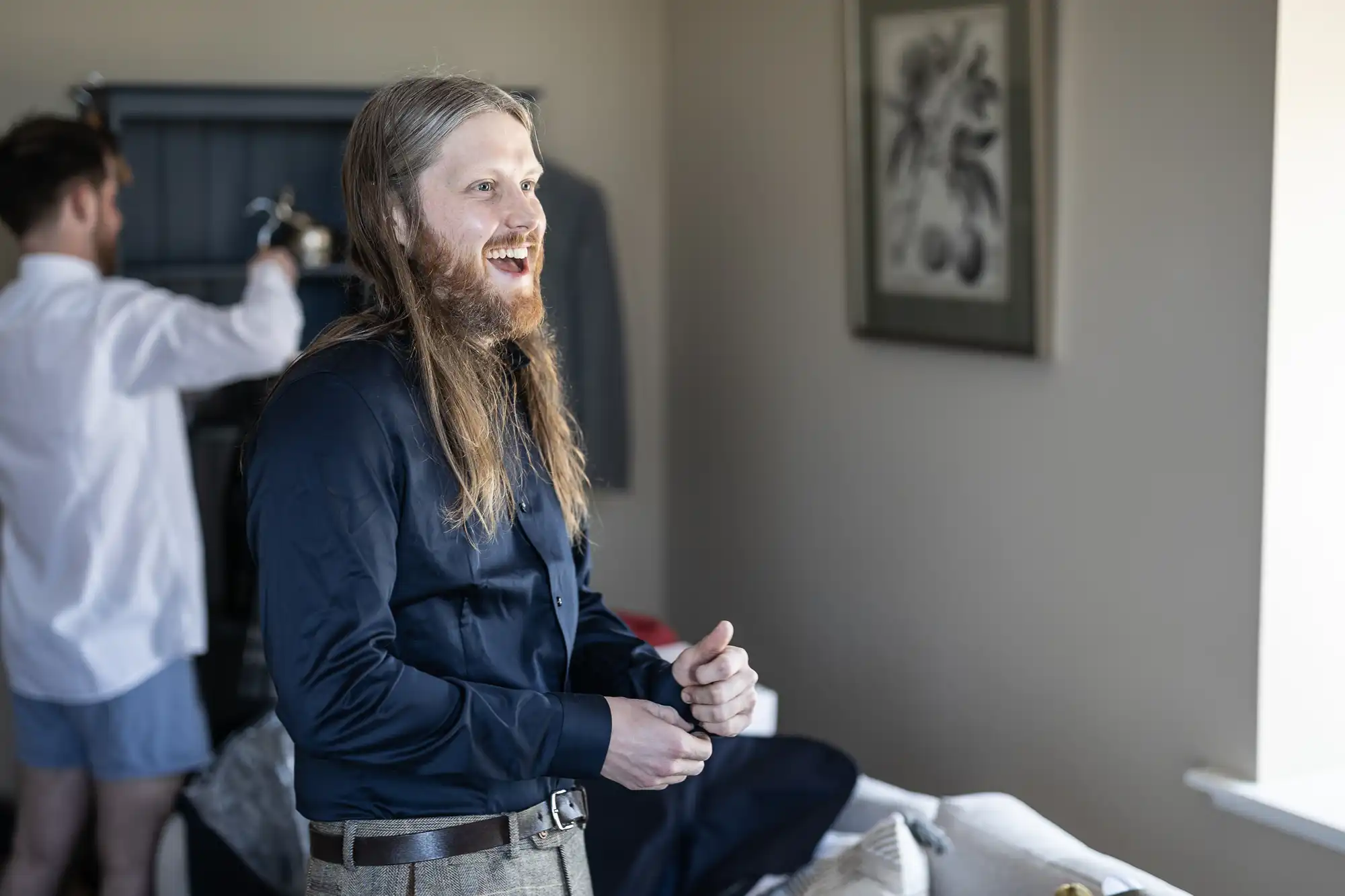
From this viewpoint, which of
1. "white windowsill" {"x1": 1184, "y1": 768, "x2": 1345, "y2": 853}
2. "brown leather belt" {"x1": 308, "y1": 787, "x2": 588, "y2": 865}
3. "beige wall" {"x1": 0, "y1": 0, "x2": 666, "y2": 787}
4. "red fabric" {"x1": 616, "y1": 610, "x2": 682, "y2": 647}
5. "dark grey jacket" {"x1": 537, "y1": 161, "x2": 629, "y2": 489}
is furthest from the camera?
"dark grey jacket" {"x1": 537, "y1": 161, "x2": 629, "y2": 489}

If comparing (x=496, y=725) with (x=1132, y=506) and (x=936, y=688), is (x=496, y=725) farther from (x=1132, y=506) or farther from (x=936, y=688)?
(x=936, y=688)

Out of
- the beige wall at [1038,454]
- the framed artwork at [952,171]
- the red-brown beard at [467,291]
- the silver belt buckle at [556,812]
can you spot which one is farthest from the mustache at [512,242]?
the framed artwork at [952,171]

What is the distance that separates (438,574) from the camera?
51.4 inches

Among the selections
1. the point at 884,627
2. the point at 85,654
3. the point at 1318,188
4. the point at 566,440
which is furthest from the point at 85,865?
the point at 1318,188

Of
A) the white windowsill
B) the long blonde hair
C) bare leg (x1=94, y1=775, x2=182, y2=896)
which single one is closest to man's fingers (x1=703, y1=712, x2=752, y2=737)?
the long blonde hair

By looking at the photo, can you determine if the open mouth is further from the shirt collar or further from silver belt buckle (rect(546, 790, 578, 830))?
the shirt collar

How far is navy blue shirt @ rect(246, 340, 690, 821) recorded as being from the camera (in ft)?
3.97

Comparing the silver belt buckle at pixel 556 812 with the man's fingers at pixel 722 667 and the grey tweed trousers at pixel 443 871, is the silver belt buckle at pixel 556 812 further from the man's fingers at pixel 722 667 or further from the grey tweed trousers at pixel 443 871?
the man's fingers at pixel 722 667

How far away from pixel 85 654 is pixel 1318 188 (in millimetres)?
2283

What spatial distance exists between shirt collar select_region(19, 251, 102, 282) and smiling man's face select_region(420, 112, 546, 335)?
1.67 meters

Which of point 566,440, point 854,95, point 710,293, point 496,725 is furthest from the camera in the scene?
point 710,293

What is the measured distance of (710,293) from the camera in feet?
12.8

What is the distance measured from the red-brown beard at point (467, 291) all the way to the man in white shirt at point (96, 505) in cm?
143

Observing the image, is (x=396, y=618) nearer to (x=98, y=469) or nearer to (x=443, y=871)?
(x=443, y=871)
